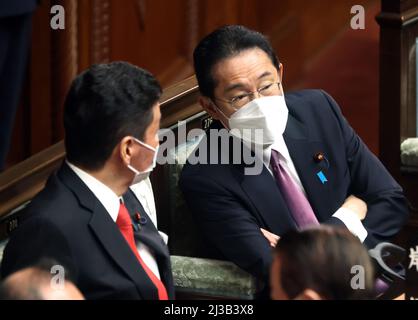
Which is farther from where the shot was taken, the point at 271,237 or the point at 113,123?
the point at 271,237

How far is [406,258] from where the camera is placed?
2238 millimetres

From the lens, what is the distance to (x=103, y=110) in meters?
1.89

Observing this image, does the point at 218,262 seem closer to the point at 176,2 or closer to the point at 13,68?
the point at 13,68

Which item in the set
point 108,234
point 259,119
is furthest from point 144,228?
point 259,119

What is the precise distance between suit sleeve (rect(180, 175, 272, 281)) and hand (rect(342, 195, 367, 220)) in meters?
0.23

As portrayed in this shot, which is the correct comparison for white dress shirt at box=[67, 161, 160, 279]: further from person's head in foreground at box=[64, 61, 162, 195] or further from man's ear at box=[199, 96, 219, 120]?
man's ear at box=[199, 96, 219, 120]

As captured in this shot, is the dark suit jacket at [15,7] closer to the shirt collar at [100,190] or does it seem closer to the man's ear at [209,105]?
the man's ear at [209,105]

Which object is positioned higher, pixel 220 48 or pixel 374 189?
pixel 220 48

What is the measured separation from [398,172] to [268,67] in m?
0.85

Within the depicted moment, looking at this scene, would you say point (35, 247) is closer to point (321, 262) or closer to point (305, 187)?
point (321, 262)

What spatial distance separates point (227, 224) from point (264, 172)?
15cm

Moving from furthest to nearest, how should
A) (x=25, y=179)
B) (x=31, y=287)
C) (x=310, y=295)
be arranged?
1. (x=25, y=179)
2. (x=310, y=295)
3. (x=31, y=287)

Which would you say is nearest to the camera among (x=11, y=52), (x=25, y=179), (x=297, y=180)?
(x=25, y=179)
